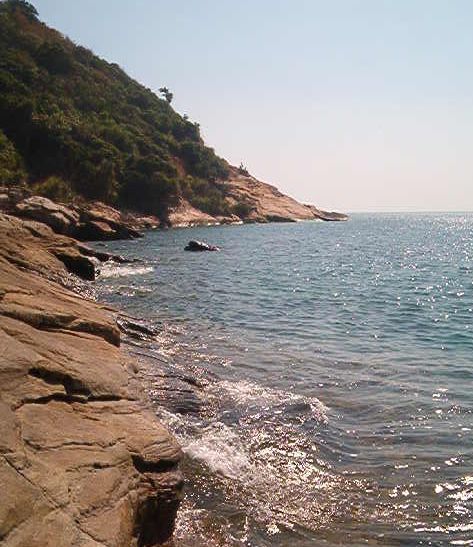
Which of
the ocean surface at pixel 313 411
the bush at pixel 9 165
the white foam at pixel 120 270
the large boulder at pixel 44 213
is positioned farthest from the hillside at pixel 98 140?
the ocean surface at pixel 313 411

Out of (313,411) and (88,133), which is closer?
(313,411)

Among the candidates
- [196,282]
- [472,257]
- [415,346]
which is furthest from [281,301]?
[472,257]

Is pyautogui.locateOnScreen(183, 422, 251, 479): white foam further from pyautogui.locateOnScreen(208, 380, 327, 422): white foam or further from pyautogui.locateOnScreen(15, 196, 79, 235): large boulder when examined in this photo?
pyautogui.locateOnScreen(15, 196, 79, 235): large boulder

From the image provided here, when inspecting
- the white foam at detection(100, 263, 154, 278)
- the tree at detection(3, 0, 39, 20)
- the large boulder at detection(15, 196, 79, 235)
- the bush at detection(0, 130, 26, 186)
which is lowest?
the white foam at detection(100, 263, 154, 278)

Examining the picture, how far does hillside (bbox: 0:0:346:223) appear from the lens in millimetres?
81812

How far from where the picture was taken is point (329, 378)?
1590 centimetres

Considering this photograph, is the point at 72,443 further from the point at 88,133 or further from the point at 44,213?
the point at 88,133

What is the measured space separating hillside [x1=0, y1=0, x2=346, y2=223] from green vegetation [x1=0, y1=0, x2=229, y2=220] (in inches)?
7.3

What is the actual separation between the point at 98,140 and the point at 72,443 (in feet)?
290

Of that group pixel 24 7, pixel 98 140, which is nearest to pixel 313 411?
pixel 98 140

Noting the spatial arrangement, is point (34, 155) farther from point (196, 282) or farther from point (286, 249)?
point (196, 282)

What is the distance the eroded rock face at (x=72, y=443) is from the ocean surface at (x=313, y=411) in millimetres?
1317

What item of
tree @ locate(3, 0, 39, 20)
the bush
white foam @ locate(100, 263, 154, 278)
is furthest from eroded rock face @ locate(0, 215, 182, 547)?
tree @ locate(3, 0, 39, 20)

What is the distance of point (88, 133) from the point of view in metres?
89.7
